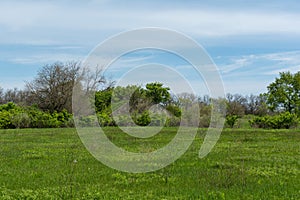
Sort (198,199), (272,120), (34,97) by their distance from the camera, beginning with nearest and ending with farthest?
1. (198,199)
2. (272,120)
3. (34,97)

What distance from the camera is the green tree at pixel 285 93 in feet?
173

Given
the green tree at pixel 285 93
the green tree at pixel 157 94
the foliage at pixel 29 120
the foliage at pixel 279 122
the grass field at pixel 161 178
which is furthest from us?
the green tree at pixel 285 93

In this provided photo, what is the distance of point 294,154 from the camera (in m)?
15.9

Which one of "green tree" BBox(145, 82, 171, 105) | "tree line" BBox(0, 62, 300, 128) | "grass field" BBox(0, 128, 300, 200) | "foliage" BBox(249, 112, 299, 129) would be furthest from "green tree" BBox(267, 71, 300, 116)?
"grass field" BBox(0, 128, 300, 200)

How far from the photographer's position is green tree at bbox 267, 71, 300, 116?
52594 mm

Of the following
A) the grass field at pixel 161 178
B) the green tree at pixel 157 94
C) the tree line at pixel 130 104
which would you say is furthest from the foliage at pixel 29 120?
the grass field at pixel 161 178

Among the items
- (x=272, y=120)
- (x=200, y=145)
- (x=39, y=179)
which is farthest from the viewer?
(x=272, y=120)

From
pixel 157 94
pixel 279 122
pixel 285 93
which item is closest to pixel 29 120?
pixel 157 94

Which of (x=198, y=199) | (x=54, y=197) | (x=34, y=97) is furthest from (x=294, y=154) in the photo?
(x=34, y=97)

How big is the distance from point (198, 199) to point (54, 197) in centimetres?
270

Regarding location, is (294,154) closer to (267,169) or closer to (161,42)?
(267,169)

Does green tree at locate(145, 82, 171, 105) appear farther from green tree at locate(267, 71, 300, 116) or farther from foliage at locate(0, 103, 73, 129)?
green tree at locate(267, 71, 300, 116)

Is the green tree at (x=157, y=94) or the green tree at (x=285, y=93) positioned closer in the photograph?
the green tree at (x=157, y=94)

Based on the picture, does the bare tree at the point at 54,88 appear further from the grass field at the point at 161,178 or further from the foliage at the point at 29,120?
the grass field at the point at 161,178
